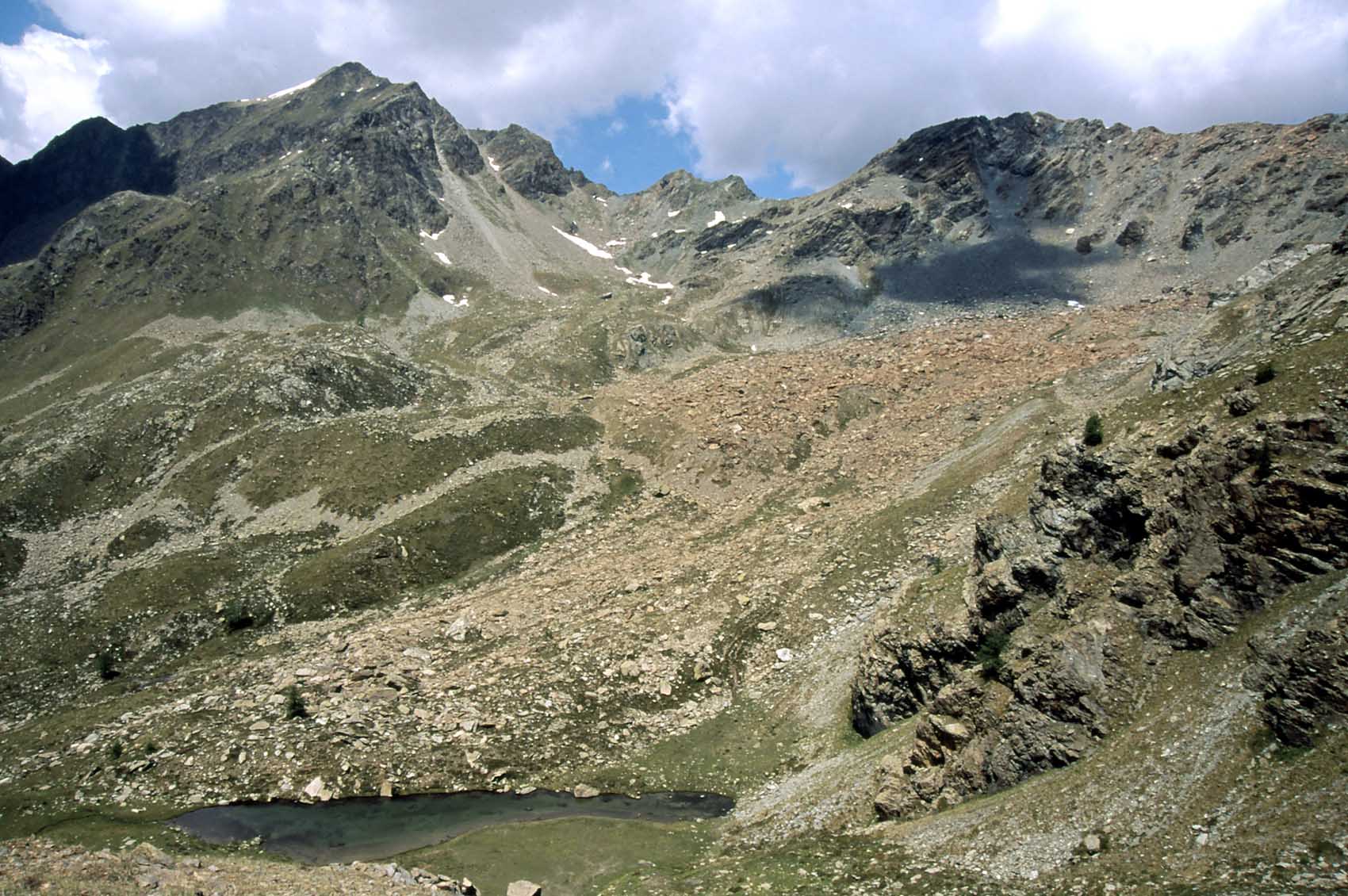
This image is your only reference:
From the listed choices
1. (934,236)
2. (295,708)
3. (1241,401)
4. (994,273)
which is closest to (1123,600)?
(1241,401)

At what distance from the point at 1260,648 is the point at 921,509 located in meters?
33.3

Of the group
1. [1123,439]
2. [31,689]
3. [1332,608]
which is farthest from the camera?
[31,689]

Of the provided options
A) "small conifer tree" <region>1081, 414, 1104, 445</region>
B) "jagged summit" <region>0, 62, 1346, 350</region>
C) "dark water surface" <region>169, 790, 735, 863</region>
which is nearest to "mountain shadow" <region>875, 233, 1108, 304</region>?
"jagged summit" <region>0, 62, 1346, 350</region>

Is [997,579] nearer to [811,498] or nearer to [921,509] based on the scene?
[921,509]

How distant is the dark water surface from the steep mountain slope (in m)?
0.98

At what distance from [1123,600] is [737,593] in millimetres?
27718

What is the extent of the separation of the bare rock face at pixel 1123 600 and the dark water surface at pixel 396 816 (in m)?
12.1

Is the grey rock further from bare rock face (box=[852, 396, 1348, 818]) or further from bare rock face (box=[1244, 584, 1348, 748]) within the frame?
bare rock face (box=[1244, 584, 1348, 748])

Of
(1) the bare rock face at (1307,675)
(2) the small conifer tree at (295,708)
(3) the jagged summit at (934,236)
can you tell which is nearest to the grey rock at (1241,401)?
(1) the bare rock face at (1307,675)

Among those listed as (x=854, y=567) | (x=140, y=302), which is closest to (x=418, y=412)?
(x=854, y=567)

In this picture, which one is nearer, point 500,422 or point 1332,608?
point 1332,608

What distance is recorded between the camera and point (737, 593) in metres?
50.4

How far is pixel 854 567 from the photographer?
1967 inches

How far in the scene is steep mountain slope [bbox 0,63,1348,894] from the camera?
2161 cm
